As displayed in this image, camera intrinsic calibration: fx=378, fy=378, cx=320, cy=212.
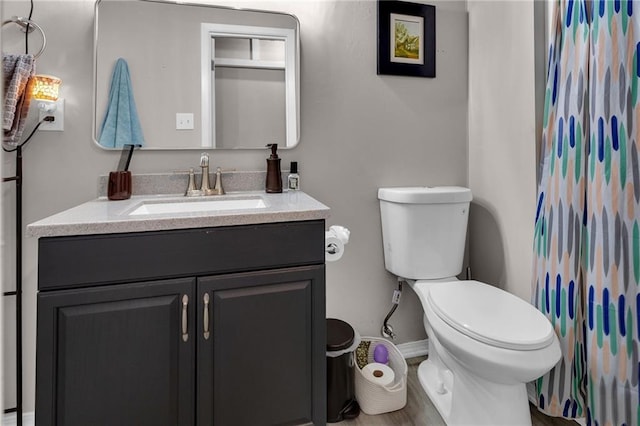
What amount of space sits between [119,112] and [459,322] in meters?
1.52

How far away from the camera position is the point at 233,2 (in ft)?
5.38

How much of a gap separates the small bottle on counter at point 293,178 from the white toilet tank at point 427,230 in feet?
1.40

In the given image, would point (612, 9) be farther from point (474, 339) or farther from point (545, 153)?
point (474, 339)

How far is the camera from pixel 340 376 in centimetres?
154

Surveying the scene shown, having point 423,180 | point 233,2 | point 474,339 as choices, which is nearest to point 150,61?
point 233,2

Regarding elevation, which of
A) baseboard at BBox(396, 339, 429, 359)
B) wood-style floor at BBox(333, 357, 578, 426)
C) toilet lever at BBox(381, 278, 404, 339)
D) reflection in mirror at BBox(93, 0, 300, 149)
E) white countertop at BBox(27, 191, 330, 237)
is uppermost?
reflection in mirror at BBox(93, 0, 300, 149)

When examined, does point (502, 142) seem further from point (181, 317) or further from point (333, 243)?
→ point (181, 317)

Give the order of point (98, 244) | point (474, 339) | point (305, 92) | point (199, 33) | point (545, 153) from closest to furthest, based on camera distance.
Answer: point (98, 244), point (474, 339), point (545, 153), point (199, 33), point (305, 92)

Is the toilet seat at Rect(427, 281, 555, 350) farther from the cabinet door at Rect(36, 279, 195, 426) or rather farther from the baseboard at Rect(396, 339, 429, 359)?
the cabinet door at Rect(36, 279, 195, 426)

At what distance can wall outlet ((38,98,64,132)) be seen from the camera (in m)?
1.45

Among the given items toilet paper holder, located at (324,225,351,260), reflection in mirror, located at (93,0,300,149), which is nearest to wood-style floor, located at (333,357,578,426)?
toilet paper holder, located at (324,225,351,260)

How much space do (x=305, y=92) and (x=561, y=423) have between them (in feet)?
5.77

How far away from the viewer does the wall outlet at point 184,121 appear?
5.24 feet

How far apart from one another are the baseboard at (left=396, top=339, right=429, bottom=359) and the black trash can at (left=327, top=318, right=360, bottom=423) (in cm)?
47
